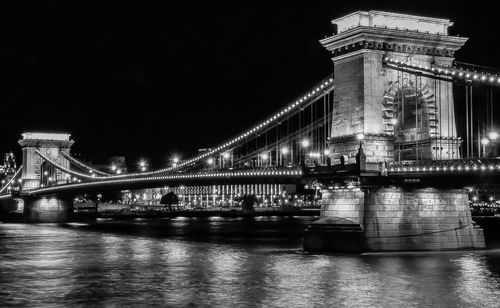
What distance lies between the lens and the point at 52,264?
41.1 meters

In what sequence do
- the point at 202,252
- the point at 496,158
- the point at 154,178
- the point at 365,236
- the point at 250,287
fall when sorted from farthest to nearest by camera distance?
the point at 154,178 → the point at 202,252 → the point at 365,236 → the point at 496,158 → the point at 250,287

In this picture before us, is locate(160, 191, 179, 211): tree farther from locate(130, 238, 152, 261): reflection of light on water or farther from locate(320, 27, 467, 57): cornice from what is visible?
locate(320, 27, 467, 57): cornice

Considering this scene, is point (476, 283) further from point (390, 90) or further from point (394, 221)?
point (390, 90)

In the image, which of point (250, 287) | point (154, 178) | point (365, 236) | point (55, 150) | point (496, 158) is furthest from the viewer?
point (55, 150)

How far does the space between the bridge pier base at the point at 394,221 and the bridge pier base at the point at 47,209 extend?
204 ft

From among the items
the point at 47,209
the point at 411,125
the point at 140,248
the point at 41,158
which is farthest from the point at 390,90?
the point at 41,158

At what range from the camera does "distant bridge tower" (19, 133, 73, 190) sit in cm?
11400

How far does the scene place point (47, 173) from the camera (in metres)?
118

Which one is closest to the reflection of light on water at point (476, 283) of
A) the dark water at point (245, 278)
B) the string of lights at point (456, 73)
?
the dark water at point (245, 278)

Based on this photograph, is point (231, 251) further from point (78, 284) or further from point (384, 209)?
point (78, 284)

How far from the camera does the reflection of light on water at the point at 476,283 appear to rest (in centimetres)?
2825

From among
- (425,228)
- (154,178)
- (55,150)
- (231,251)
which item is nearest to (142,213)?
(55,150)

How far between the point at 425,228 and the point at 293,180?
30.5ft

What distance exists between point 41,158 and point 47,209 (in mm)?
17657
